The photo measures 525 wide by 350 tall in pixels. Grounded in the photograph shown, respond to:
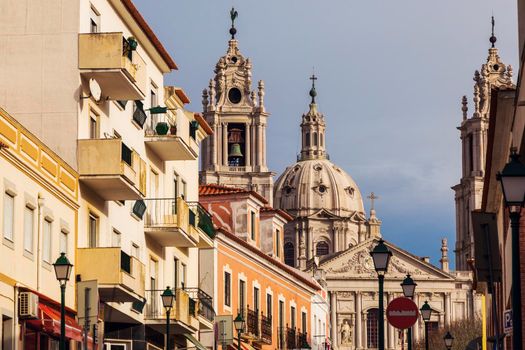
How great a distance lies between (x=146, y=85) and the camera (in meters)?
47.7

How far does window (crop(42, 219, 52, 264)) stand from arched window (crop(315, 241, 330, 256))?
159m

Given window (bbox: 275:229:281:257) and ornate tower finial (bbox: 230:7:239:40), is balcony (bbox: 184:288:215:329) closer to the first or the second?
window (bbox: 275:229:281:257)

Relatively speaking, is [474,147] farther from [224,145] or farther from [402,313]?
[402,313]

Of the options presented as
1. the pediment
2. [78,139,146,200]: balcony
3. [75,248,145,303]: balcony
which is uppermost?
the pediment

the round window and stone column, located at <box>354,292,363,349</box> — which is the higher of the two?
the round window

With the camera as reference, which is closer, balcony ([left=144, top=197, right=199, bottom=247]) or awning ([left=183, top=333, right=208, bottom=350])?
balcony ([left=144, top=197, right=199, bottom=247])

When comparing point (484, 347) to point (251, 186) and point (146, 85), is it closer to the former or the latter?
point (146, 85)

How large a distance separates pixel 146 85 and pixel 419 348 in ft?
297

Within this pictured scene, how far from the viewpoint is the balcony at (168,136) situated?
157 ft

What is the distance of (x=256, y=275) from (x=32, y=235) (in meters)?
32.2

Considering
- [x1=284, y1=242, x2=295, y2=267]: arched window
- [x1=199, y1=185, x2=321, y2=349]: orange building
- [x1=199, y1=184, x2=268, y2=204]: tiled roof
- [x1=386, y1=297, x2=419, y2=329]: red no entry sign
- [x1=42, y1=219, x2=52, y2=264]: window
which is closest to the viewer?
[x1=386, y1=297, x2=419, y2=329]: red no entry sign

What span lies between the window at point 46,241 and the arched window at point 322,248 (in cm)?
15851

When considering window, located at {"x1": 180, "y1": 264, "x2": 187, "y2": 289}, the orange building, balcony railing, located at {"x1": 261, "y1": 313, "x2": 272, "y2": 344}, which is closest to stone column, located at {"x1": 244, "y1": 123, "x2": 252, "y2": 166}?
the orange building

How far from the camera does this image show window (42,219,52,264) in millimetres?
38406
